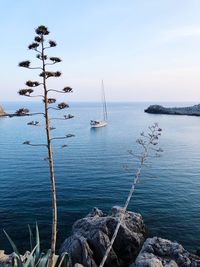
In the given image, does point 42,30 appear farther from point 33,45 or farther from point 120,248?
point 120,248

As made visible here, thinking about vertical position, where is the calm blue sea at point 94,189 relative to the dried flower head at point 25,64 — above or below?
below

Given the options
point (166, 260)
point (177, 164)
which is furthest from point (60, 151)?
point (166, 260)

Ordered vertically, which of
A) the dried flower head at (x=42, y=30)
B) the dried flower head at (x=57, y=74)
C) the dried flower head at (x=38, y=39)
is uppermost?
the dried flower head at (x=42, y=30)

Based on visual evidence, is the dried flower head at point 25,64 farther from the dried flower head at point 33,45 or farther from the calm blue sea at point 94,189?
the calm blue sea at point 94,189

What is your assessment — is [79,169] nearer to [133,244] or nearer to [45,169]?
[45,169]

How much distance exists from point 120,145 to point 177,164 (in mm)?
24394

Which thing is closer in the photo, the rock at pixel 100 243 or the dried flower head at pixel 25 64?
the dried flower head at pixel 25 64

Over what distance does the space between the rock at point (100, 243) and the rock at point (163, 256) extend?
3495mm

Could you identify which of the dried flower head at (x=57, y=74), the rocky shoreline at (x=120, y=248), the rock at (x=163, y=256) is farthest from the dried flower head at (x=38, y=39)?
the rock at (x=163, y=256)

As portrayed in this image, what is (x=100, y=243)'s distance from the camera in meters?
24.9

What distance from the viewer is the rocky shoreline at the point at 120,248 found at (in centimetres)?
2175

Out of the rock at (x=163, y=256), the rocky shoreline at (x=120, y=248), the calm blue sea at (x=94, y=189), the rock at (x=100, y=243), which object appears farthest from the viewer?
the calm blue sea at (x=94, y=189)

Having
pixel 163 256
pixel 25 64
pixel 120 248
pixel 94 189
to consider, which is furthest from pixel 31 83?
pixel 94 189

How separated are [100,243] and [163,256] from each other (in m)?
4.88
